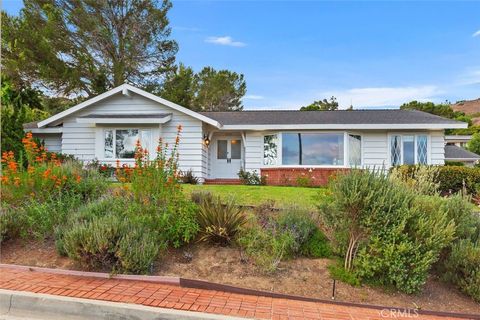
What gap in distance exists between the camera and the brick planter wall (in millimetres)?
14414

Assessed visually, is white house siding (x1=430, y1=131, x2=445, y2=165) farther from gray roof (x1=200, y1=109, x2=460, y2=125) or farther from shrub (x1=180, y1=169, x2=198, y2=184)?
shrub (x1=180, y1=169, x2=198, y2=184)

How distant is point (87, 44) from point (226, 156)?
1398 centimetres

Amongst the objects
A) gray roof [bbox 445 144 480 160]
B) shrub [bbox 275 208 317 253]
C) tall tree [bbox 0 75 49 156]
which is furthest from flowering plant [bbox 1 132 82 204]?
gray roof [bbox 445 144 480 160]

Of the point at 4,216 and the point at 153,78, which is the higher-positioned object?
the point at 153,78

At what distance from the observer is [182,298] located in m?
4.06

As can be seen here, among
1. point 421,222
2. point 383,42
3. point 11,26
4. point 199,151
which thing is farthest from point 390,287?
point 11,26

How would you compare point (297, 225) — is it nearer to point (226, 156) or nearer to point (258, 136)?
point (258, 136)

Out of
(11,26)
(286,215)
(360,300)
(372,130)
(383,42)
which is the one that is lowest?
(360,300)

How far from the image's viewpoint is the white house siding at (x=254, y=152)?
15.2 metres

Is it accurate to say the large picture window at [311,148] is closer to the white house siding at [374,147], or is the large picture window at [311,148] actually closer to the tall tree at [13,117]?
the white house siding at [374,147]

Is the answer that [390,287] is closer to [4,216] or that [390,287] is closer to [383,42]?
[4,216]

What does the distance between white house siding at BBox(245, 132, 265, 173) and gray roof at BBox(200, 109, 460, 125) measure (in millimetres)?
694

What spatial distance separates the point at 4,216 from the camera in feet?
18.3

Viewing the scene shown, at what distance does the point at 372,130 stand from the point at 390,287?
1107 cm
